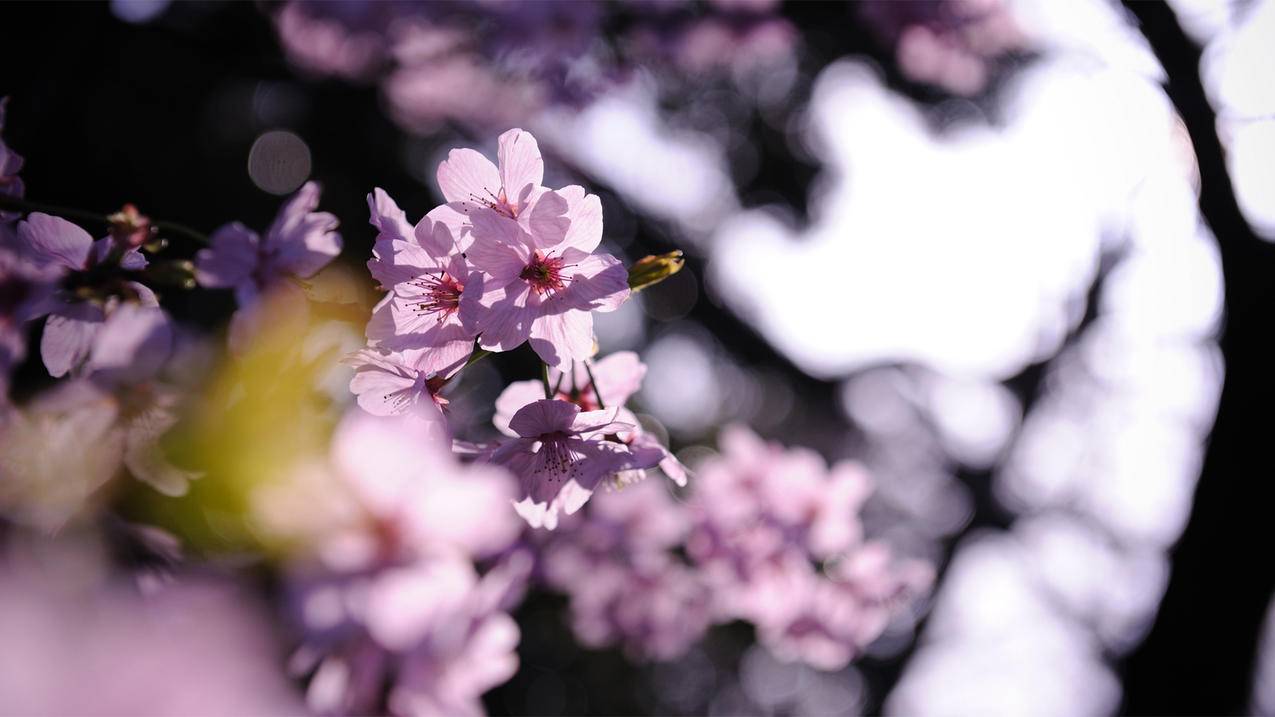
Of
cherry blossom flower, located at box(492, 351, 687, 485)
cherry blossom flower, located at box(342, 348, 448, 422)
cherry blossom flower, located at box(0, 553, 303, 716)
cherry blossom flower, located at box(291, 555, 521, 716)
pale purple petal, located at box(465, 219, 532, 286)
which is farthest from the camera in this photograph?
cherry blossom flower, located at box(492, 351, 687, 485)

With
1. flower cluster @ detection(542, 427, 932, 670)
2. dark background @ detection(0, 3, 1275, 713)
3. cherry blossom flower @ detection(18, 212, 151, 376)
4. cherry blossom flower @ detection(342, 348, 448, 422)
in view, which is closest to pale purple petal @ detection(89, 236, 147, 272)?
cherry blossom flower @ detection(18, 212, 151, 376)

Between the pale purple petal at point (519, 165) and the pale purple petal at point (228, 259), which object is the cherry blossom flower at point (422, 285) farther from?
the pale purple petal at point (228, 259)

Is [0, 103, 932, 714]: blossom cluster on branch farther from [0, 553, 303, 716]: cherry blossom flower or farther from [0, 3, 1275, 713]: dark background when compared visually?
[0, 3, 1275, 713]: dark background

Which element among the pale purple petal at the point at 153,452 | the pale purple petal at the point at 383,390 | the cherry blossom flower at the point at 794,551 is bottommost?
the cherry blossom flower at the point at 794,551

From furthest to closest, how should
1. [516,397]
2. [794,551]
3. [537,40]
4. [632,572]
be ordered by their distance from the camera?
[537,40], [632,572], [794,551], [516,397]

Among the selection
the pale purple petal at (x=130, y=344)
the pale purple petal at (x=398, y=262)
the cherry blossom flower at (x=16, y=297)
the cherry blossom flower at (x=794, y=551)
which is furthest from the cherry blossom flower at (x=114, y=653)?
the cherry blossom flower at (x=794, y=551)

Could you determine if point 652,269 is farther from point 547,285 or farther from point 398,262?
point 398,262

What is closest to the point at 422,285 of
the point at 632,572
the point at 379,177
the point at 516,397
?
the point at 516,397

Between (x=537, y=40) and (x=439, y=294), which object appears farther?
(x=537, y=40)
